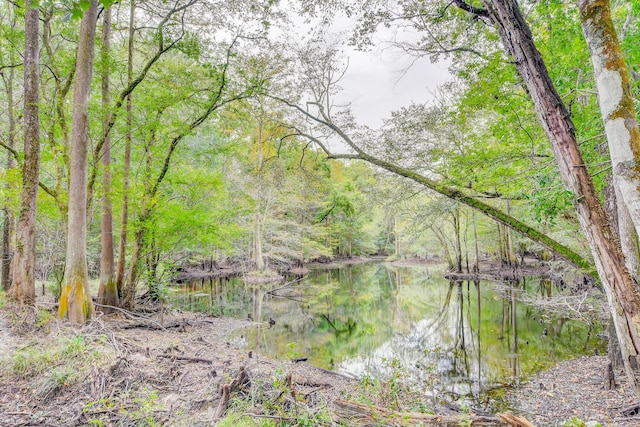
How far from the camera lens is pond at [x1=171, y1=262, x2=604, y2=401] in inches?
273

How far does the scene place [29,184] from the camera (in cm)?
596

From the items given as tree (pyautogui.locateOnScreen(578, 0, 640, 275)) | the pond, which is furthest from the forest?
the pond

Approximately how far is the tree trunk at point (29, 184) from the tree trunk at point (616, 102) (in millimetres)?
8146

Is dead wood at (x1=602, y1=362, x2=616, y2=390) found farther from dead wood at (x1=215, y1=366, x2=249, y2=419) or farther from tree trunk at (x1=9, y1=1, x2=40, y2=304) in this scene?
tree trunk at (x1=9, y1=1, x2=40, y2=304)

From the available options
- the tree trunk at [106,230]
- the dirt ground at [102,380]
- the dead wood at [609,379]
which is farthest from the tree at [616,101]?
Result: the tree trunk at [106,230]

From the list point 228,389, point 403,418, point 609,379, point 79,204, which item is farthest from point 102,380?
point 609,379

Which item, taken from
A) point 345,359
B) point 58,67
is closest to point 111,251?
point 58,67

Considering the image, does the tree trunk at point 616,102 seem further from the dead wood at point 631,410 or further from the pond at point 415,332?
the pond at point 415,332

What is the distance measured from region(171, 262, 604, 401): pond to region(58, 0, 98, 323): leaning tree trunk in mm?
3927

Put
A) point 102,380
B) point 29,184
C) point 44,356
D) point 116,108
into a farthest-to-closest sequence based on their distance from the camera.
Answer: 1. point 116,108
2. point 29,184
3. point 44,356
4. point 102,380

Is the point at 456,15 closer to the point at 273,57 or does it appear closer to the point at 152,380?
the point at 273,57

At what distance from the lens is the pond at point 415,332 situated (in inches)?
273

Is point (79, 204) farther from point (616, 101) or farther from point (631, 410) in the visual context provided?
point (631, 410)

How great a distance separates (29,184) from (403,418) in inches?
284
